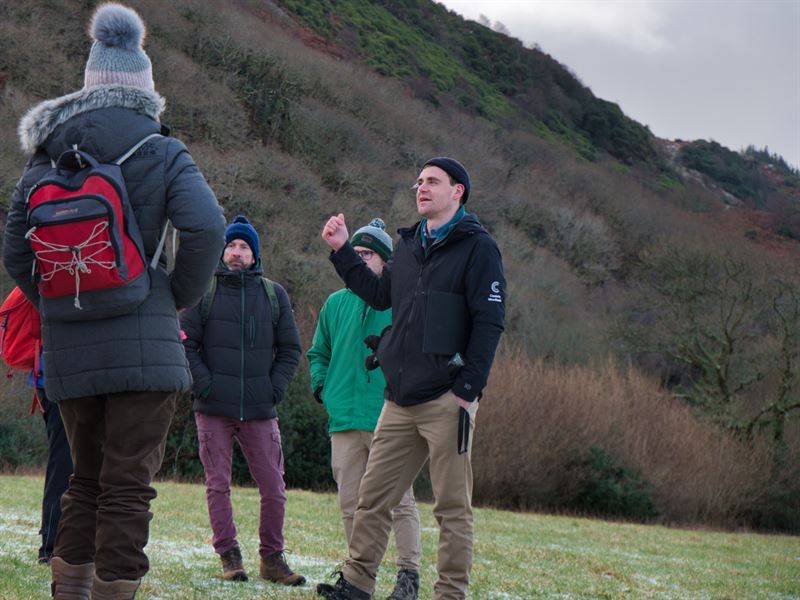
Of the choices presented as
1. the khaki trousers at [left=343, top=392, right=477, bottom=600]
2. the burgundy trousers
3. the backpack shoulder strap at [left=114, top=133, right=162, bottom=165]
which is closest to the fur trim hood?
the backpack shoulder strap at [left=114, top=133, right=162, bottom=165]

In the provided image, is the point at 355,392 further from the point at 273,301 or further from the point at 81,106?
the point at 81,106

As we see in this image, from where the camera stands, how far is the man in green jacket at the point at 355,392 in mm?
6254

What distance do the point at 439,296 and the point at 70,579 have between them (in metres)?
2.17

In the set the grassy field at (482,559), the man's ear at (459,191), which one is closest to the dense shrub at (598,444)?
the grassy field at (482,559)

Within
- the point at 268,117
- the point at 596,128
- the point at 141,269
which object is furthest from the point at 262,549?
the point at 596,128

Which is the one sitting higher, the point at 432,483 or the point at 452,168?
the point at 452,168

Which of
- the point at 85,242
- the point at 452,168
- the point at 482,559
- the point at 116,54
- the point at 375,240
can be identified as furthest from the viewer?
the point at 482,559

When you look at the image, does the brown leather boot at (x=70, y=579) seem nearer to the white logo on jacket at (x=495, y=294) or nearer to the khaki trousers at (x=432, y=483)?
the khaki trousers at (x=432, y=483)

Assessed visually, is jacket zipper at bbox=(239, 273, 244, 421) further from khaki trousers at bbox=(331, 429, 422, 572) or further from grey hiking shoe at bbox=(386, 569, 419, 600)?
grey hiking shoe at bbox=(386, 569, 419, 600)

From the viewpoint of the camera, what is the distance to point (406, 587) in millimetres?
6105

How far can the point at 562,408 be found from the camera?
26.8m

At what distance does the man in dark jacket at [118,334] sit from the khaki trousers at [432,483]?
1.55 meters

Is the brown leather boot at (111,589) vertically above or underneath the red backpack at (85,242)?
underneath

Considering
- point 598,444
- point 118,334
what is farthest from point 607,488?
point 118,334
